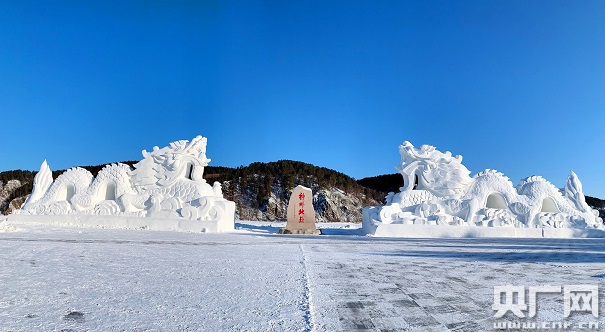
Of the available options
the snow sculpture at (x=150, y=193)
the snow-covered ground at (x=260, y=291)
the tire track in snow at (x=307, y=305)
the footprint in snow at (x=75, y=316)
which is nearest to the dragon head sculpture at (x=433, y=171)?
the snow sculpture at (x=150, y=193)

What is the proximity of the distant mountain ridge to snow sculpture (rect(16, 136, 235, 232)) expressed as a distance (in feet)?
42.3

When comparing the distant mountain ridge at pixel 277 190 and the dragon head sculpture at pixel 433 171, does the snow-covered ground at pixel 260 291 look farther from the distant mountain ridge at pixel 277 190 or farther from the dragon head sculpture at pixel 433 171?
the distant mountain ridge at pixel 277 190

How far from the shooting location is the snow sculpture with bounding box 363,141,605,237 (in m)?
14.1

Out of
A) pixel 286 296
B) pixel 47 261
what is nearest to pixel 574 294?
pixel 286 296

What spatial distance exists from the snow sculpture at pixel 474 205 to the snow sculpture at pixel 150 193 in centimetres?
589

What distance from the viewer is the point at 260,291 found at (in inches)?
153

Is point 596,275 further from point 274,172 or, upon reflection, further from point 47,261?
point 274,172

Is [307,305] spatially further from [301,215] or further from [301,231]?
[301,215]

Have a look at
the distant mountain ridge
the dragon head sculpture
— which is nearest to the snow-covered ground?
the dragon head sculpture

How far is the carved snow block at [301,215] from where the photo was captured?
15.1 metres

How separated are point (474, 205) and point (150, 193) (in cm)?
1176

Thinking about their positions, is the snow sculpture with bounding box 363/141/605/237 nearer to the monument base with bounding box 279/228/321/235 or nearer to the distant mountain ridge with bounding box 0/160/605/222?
the monument base with bounding box 279/228/321/235

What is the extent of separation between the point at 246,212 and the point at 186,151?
1499 centimetres

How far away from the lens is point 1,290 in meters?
3.69
